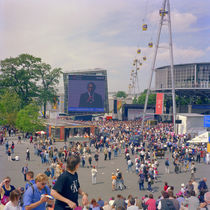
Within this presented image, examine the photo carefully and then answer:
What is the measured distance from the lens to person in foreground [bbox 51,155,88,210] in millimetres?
3729

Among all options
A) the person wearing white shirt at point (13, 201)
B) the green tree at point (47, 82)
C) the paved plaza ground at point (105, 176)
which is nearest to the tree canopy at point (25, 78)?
the green tree at point (47, 82)

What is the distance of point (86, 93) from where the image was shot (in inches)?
2440

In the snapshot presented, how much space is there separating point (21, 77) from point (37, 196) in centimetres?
5133

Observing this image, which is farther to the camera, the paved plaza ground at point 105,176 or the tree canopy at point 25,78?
the tree canopy at point 25,78

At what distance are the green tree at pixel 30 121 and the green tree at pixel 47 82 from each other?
13.4 metres

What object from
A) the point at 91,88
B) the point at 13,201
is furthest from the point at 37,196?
the point at 91,88

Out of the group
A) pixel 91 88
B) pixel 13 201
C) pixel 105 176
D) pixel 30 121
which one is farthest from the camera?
pixel 91 88

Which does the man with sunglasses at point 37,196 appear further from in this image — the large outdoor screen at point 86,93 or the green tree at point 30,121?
the large outdoor screen at point 86,93

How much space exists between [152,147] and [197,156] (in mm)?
6241

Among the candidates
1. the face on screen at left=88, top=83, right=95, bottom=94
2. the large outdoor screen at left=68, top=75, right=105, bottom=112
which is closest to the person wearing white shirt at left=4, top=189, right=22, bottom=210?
the large outdoor screen at left=68, top=75, right=105, bottom=112

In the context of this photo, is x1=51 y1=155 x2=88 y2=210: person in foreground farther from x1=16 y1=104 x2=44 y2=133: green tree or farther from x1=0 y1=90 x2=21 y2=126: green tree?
x1=0 y1=90 x2=21 y2=126: green tree

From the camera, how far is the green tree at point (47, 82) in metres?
56.8

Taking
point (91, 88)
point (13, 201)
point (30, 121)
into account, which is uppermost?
point (91, 88)

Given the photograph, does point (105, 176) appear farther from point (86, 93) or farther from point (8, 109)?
point (86, 93)
